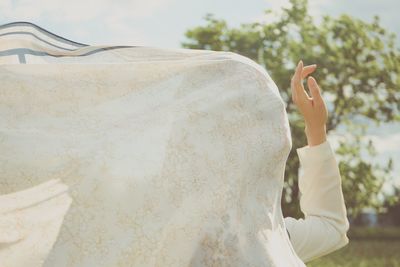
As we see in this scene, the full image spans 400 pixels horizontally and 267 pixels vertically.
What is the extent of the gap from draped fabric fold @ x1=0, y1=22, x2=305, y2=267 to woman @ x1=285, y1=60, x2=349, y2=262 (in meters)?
0.34

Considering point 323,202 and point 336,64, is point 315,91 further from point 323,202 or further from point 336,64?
point 336,64

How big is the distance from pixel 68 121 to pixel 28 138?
0.13 meters

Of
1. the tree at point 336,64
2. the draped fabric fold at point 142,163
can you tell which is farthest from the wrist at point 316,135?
the tree at point 336,64

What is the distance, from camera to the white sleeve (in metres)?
2.45

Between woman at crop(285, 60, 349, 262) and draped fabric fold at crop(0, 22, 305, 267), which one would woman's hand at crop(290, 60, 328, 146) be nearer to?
woman at crop(285, 60, 349, 262)

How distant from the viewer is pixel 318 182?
2504 mm

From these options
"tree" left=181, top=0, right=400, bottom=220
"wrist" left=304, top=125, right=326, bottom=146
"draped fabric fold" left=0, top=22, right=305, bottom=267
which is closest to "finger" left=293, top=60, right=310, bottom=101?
"wrist" left=304, top=125, right=326, bottom=146

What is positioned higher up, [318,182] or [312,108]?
[312,108]

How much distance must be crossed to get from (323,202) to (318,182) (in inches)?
2.9

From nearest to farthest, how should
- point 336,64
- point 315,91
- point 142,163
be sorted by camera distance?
1. point 142,163
2. point 315,91
3. point 336,64

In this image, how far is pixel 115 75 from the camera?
2150 mm

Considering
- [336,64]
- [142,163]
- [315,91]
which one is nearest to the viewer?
[142,163]

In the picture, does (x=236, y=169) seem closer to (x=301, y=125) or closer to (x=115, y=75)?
(x=115, y=75)

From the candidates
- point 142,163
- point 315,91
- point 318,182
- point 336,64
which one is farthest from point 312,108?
point 336,64
